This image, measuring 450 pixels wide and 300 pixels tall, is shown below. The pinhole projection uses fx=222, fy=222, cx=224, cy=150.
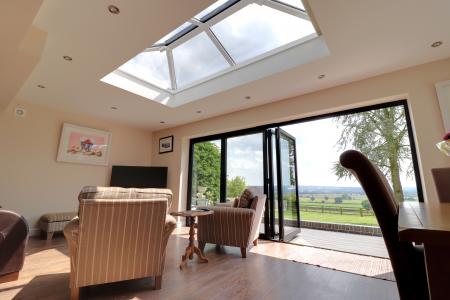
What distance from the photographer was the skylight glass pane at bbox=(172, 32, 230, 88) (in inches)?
137

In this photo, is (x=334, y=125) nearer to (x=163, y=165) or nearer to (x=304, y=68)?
(x=304, y=68)

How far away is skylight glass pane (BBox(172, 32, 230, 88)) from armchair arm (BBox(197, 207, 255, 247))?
2.31 m

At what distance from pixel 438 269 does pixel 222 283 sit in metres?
2.06

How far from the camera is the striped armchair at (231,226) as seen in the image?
3.01 m

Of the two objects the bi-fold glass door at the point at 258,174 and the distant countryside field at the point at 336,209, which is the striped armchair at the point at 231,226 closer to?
the bi-fold glass door at the point at 258,174

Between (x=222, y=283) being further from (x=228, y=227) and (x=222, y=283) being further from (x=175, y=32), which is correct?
(x=175, y=32)

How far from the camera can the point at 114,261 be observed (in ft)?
6.12

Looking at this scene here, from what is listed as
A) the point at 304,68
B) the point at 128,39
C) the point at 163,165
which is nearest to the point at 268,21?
the point at 304,68

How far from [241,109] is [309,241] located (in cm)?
279

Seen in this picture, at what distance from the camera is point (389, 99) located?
124 inches

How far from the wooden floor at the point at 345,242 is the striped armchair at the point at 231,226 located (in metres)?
1.24

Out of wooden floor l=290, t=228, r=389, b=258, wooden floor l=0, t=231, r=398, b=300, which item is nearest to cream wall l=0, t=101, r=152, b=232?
wooden floor l=0, t=231, r=398, b=300

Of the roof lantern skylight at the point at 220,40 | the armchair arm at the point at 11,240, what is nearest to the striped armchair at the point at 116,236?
the armchair arm at the point at 11,240

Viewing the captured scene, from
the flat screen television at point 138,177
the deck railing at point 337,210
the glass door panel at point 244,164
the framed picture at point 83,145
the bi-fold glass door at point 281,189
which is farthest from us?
the flat screen television at point 138,177
